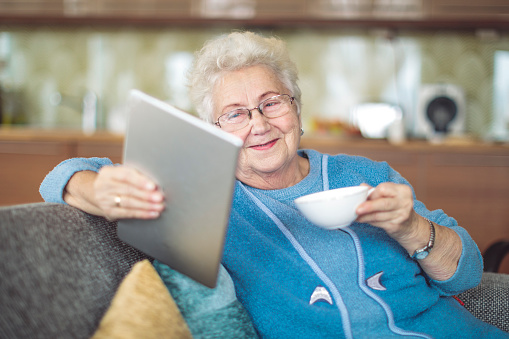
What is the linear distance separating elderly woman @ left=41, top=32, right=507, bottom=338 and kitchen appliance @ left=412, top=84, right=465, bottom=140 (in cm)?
238

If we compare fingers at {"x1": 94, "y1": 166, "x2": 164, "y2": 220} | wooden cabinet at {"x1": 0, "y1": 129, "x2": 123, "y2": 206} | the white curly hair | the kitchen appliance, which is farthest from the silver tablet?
the kitchen appliance

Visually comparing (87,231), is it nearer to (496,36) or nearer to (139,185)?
(139,185)

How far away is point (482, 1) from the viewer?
3287mm

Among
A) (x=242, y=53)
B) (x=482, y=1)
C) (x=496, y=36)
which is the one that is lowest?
(x=242, y=53)

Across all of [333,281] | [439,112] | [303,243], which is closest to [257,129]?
[303,243]

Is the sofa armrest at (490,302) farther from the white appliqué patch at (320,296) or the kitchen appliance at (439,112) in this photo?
the kitchen appliance at (439,112)

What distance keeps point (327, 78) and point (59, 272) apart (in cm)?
323

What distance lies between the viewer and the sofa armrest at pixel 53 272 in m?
0.68

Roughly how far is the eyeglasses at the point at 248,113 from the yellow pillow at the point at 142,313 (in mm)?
549

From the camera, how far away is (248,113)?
4.21ft

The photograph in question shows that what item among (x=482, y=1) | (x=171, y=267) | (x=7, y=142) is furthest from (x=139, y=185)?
(x=482, y=1)

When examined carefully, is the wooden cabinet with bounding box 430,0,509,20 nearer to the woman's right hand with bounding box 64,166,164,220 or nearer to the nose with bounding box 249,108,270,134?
the nose with bounding box 249,108,270,134

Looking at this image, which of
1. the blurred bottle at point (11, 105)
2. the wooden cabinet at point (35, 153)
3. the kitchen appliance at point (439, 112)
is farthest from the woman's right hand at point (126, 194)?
the blurred bottle at point (11, 105)

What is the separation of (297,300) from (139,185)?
0.51 meters
